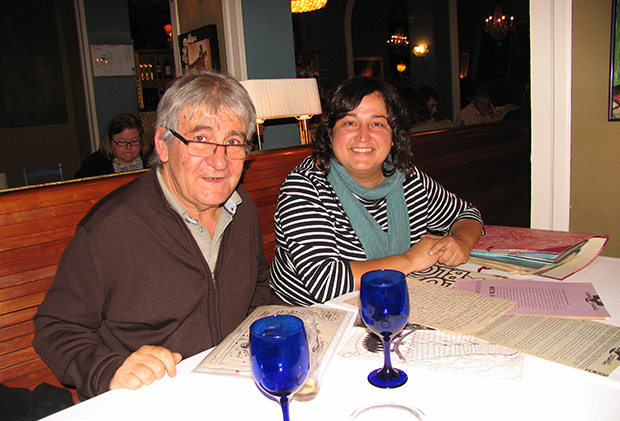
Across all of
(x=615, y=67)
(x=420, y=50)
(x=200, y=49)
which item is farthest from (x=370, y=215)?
(x=420, y=50)

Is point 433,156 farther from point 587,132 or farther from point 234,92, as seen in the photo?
point 234,92

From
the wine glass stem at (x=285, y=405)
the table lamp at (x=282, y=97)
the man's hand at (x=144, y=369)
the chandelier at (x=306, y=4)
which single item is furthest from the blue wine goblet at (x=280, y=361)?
the chandelier at (x=306, y=4)

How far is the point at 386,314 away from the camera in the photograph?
0.86m

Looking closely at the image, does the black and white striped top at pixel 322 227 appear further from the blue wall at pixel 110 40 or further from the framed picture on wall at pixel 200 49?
the blue wall at pixel 110 40

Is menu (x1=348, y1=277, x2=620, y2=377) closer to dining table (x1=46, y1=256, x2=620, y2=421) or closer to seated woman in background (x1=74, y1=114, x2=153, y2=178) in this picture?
dining table (x1=46, y1=256, x2=620, y2=421)

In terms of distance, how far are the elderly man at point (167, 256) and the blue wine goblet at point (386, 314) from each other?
1.77 feet

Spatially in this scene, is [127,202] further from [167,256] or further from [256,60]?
[256,60]

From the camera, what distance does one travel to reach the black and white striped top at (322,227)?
4.75ft

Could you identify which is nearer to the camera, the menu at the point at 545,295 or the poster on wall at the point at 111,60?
the menu at the point at 545,295

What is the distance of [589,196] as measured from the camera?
6.85ft

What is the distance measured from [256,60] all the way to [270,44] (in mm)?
195

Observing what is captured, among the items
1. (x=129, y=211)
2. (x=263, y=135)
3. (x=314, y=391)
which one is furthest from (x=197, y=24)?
(x=314, y=391)

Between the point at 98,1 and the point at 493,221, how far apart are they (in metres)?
5.34

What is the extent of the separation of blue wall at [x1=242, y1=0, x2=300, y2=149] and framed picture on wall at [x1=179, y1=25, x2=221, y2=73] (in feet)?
1.26
